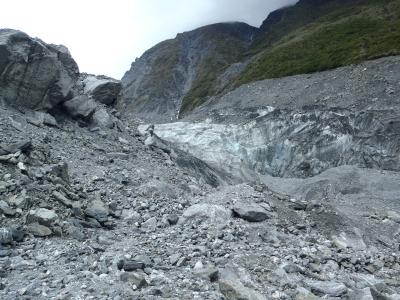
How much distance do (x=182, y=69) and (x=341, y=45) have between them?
84.4 meters

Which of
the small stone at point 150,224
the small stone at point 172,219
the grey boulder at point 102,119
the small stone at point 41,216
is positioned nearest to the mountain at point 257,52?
the grey boulder at point 102,119

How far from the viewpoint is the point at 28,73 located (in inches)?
1182

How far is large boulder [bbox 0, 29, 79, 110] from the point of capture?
2939cm

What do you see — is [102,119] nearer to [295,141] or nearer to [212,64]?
[295,141]

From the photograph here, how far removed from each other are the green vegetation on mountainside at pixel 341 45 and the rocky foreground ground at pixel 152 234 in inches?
1892

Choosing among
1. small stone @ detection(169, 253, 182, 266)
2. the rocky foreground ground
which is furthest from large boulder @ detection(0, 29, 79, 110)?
small stone @ detection(169, 253, 182, 266)

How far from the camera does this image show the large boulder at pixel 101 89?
38750 millimetres

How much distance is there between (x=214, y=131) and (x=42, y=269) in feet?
155

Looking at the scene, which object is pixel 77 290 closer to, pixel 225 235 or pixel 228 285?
pixel 228 285

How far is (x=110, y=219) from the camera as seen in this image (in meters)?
→ 20.8

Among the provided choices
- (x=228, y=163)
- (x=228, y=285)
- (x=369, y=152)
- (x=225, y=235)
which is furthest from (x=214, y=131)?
(x=228, y=285)

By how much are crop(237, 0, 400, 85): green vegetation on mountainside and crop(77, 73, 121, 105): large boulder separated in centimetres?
4241

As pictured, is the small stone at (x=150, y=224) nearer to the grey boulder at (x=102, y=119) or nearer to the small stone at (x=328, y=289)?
the small stone at (x=328, y=289)

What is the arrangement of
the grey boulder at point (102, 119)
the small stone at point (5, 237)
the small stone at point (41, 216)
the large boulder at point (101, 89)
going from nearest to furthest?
the small stone at point (5, 237), the small stone at point (41, 216), the grey boulder at point (102, 119), the large boulder at point (101, 89)
